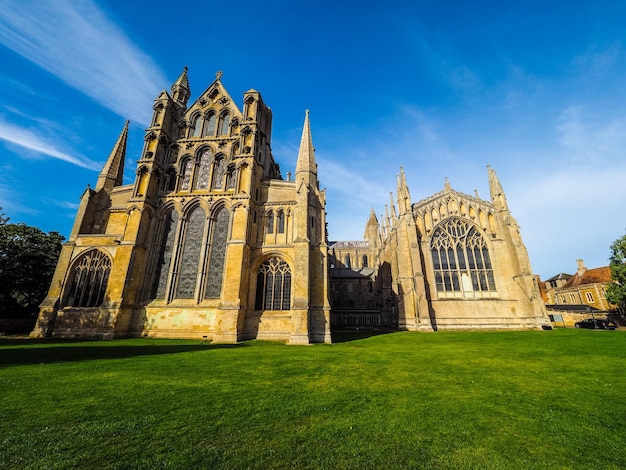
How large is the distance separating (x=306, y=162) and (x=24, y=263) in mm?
28760

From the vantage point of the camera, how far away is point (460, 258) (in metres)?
30.7

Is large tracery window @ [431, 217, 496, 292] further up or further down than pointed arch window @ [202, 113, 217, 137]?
further down

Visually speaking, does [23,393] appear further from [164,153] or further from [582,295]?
[582,295]

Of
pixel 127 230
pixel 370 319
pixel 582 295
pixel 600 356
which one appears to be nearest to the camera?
pixel 600 356

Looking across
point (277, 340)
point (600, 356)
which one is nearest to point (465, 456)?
point (600, 356)

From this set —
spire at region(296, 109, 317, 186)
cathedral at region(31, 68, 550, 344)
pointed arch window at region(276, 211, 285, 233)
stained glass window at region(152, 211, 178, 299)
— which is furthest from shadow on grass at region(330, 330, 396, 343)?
stained glass window at region(152, 211, 178, 299)

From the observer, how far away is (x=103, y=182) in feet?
81.7

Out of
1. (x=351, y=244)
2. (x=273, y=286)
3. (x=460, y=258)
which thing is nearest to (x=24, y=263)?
(x=273, y=286)

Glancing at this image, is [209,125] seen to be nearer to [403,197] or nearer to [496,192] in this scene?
[403,197]

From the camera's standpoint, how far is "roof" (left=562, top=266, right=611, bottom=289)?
1752 inches

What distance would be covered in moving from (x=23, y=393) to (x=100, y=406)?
2.48m

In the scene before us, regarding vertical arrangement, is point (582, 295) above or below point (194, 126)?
below

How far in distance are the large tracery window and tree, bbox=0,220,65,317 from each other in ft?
134

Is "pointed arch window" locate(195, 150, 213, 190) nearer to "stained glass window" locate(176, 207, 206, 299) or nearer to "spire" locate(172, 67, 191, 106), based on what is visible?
"stained glass window" locate(176, 207, 206, 299)
